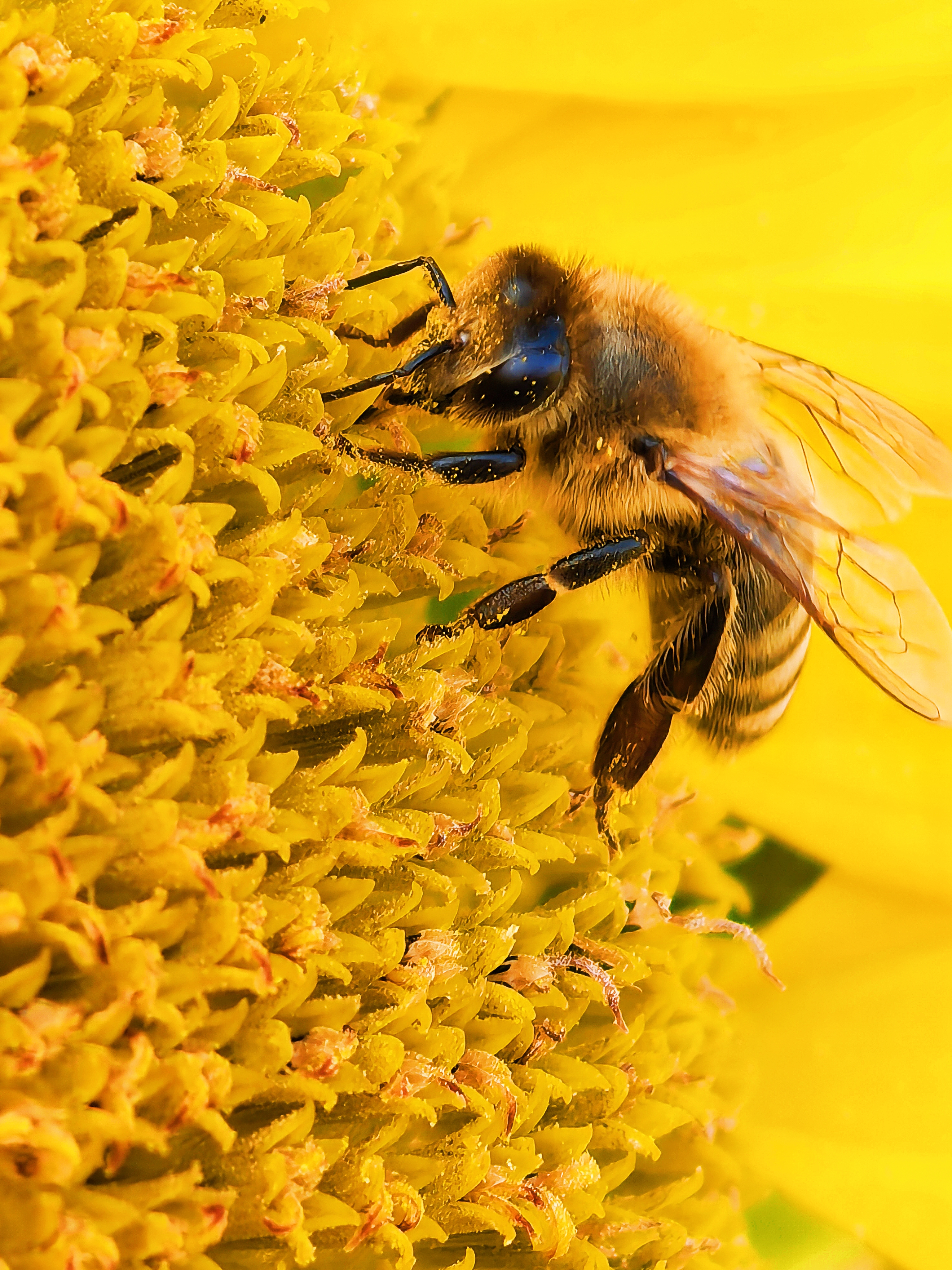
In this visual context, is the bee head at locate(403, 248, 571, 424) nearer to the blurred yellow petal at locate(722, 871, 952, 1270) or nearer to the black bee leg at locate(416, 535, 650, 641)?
the black bee leg at locate(416, 535, 650, 641)

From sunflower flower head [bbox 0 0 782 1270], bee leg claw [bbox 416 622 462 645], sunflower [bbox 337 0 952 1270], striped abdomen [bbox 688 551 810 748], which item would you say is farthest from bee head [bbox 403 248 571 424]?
sunflower [bbox 337 0 952 1270]

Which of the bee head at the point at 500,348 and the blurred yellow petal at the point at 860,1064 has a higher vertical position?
the bee head at the point at 500,348

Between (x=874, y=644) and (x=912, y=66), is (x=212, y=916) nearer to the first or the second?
(x=874, y=644)

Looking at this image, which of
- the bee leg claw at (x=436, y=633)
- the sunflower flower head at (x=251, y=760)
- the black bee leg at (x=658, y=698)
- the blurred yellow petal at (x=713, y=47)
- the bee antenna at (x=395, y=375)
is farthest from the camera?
the blurred yellow petal at (x=713, y=47)

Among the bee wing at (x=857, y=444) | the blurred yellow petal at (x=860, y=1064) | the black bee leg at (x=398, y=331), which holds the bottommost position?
the blurred yellow petal at (x=860, y=1064)

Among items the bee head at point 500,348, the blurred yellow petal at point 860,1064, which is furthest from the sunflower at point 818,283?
the bee head at point 500,348

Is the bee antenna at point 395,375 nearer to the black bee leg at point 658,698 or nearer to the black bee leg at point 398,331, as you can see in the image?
the black bee leg at point 398,331
